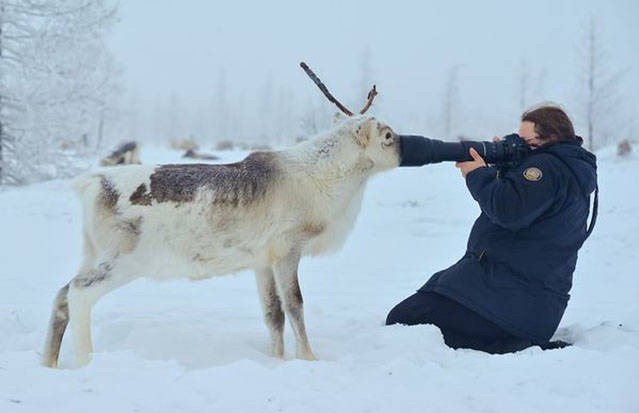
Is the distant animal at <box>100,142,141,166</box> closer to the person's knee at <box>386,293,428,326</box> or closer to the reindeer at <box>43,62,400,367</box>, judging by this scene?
the reindeer at <box>43,62,400,367</box>

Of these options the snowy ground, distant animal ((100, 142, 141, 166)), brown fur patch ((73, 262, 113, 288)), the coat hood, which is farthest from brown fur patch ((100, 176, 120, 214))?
distant animal ((100, 142, 141, 166))

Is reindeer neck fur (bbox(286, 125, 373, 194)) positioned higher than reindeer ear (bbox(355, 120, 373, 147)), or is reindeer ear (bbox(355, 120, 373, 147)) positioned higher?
reindeer ear (bbox(355, 120, 373, 147))

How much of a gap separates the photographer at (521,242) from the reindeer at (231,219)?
0.69 metres

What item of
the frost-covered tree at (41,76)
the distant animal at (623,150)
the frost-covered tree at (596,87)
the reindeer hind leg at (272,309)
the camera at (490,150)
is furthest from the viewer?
the frost-covered tree at (596,87)

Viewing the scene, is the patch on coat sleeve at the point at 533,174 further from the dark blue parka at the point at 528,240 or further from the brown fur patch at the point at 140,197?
the brown fur patch at the point at 140,197

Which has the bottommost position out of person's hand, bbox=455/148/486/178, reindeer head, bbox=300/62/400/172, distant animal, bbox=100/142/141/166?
distant animal, bbox=100/142/141/166

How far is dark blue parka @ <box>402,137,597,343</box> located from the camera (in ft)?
13.8

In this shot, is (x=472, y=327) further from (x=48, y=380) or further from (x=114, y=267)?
(x=48, y=380)

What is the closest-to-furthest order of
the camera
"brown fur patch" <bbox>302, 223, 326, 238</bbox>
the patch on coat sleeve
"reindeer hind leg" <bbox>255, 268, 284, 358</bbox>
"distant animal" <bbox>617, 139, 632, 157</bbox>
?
the patch on coat sleeve
the camera
"brown fur patch" <bbox>302, 223, 326, 238</bbox>
"reindeer hind leg" <bbox>255, 268, 284, 358</bbox>
"distant animal" <bbox>617, 139, 632, 157</bbox>

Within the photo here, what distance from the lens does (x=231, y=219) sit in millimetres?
4484

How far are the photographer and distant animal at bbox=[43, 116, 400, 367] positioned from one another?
2.38 feet

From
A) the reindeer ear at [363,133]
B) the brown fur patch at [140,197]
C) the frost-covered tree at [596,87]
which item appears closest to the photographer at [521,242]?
the reindeer ear at [363,133]

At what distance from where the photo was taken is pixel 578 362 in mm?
3545

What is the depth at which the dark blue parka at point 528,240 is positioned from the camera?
4195mm
